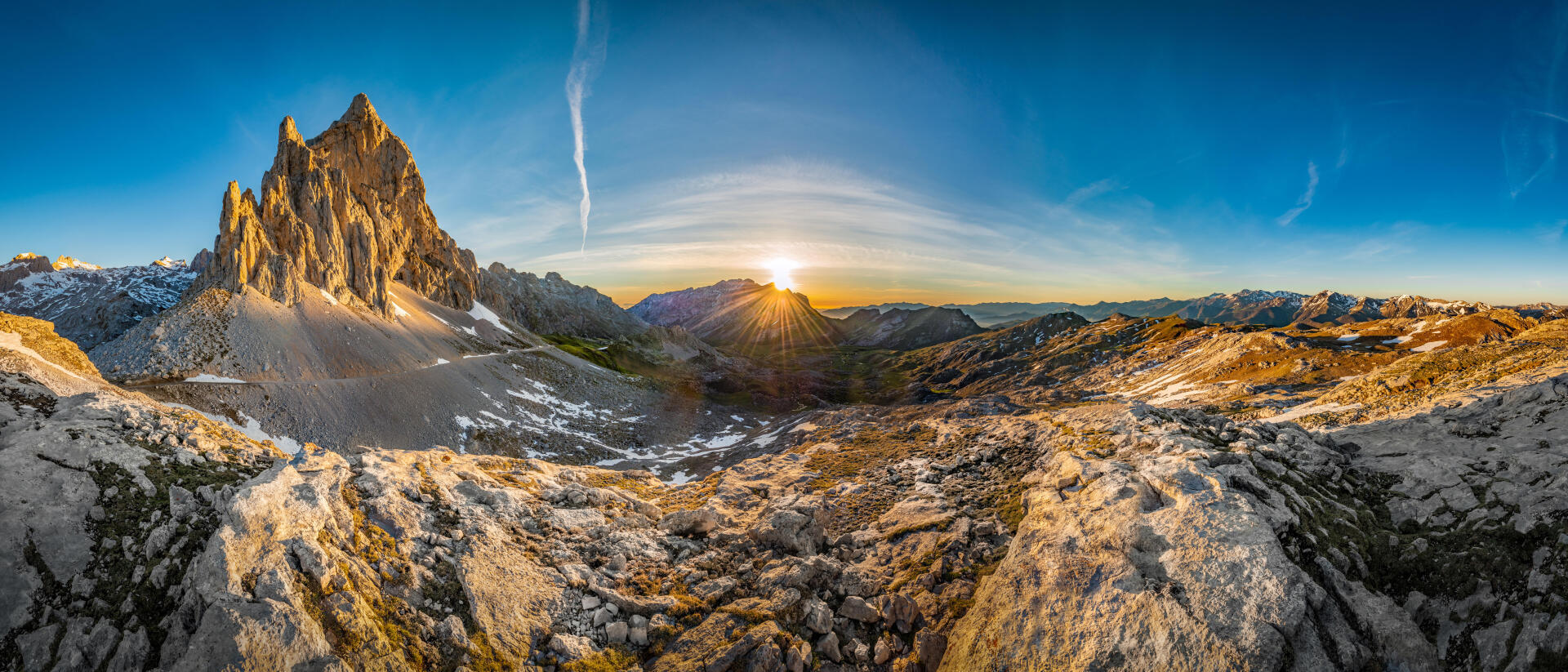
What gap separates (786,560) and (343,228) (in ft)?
324

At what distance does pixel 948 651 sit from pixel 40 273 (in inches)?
13908


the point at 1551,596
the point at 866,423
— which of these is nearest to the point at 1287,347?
the point at 866,423

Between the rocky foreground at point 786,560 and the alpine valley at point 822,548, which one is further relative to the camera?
the alpine valley at point 822,548

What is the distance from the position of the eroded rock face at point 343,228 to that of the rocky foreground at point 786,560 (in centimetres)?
5775

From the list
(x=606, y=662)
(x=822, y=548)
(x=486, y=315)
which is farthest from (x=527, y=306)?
(x=606, y=662)

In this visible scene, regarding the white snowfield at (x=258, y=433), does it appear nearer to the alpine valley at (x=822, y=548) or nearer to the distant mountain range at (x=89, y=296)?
the alpine valley at (x=822, y=548)

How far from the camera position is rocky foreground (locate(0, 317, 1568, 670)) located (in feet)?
27.0

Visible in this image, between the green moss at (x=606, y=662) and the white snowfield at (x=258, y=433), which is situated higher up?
the green moss at (x=606, y=662)

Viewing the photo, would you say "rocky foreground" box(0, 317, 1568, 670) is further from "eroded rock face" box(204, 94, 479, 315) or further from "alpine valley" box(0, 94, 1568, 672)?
"eroded rock face" box(204, 94, 479, 315)

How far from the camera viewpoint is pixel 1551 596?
8.44m

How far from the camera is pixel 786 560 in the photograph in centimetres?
1434

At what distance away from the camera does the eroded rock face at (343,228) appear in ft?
193

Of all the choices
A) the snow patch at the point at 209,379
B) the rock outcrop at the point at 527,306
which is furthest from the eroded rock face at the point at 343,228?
the snow patch at the point at 209,379

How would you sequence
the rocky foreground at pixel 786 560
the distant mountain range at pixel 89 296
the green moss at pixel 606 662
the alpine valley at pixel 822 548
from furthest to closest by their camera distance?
1. the distant mountain range at pixel 89 296
2. the green moss at pixel 606 662
3. the alpine valley at pixel 822 548
4. the rocky foreground at pixel 786 560
